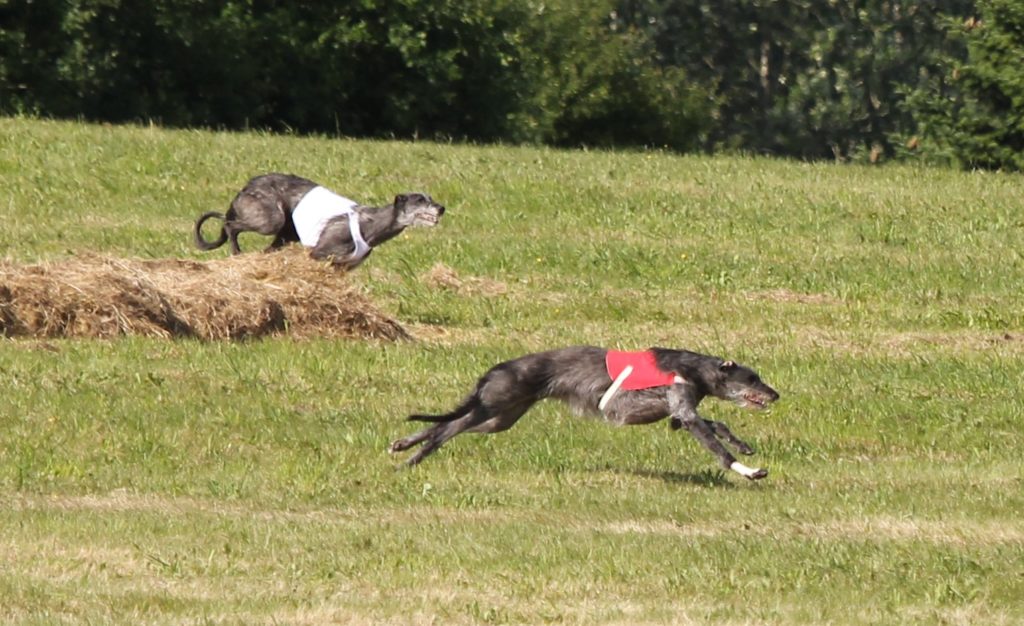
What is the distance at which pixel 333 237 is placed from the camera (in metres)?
19.0

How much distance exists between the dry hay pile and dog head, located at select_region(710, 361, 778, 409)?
542cm

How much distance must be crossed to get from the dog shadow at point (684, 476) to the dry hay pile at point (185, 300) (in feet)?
15.8

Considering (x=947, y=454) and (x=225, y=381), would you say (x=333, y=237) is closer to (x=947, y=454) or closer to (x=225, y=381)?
(x=225, y=381)

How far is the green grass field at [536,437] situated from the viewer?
9.70m

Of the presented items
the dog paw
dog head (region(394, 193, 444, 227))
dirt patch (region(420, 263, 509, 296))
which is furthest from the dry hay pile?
the dog paw

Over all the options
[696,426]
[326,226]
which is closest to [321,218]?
[326,226]

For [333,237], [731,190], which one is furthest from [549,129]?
[333,237]

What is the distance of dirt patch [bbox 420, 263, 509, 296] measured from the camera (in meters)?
21.3

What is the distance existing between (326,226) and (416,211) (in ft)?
2.91

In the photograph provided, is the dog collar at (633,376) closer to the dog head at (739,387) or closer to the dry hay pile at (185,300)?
the dog head at (739,387)

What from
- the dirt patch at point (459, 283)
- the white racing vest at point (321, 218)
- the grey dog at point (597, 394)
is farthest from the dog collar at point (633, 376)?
the dirt patch at point (459, 283)

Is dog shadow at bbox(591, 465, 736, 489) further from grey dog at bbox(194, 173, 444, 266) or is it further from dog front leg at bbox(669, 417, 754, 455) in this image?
grey dog at bbox(194, 173, 444, 266)

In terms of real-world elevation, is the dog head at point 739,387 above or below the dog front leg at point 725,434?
above

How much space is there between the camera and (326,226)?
62.6ft
